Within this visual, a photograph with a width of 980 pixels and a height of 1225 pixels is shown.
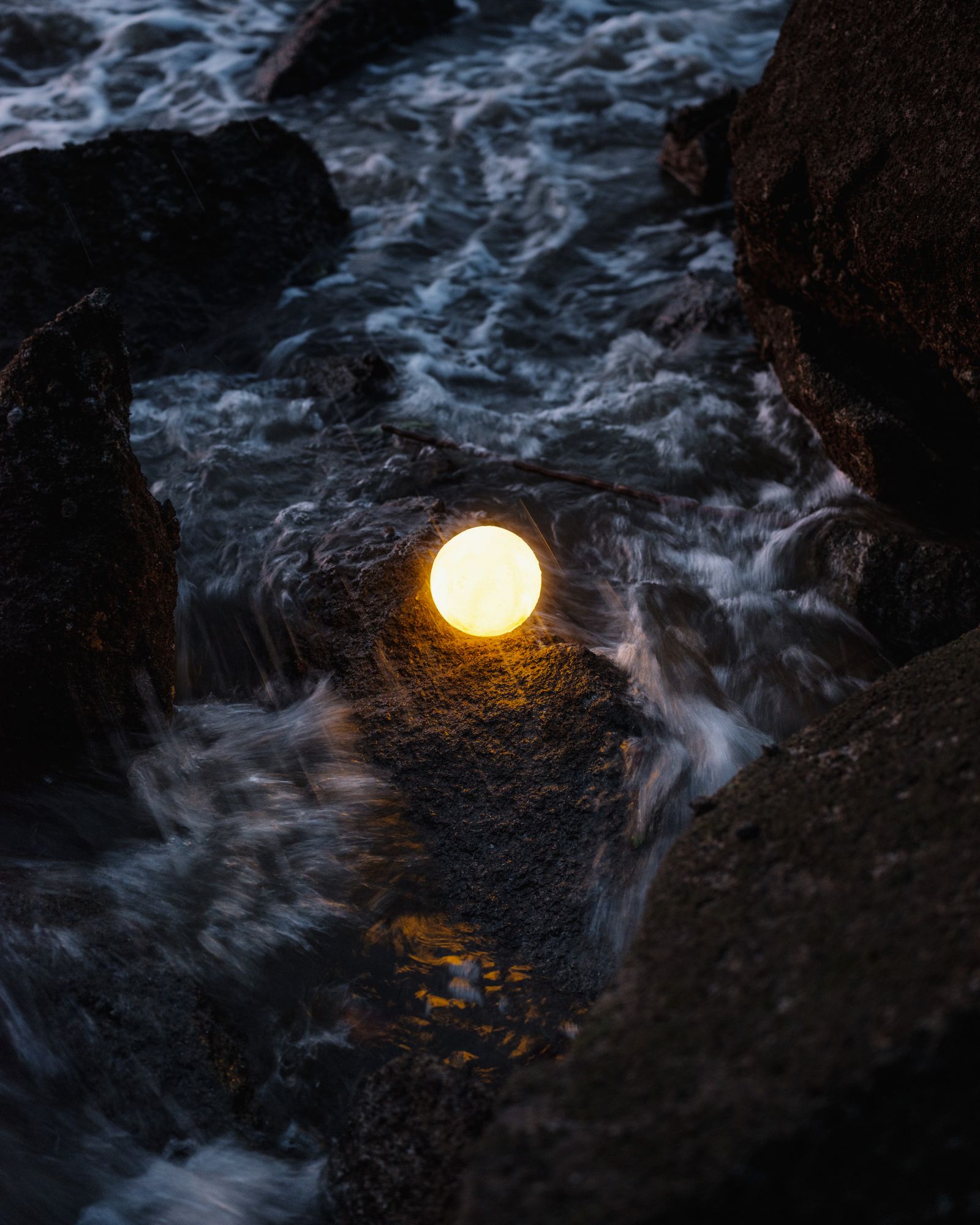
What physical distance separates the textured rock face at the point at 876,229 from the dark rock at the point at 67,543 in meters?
3.07

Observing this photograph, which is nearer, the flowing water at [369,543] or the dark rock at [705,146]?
the flowing water at [369,543]

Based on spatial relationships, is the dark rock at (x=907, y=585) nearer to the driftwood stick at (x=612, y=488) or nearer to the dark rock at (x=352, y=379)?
the driftwood stick at (x=612, y=488)

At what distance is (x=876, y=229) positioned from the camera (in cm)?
370

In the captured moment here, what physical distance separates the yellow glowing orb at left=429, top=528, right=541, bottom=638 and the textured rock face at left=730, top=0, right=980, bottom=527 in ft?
6.16

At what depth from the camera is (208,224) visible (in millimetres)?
6547

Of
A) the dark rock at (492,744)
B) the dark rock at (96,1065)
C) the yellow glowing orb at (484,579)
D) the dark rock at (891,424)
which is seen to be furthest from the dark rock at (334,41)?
the dark rock at (96,1065)

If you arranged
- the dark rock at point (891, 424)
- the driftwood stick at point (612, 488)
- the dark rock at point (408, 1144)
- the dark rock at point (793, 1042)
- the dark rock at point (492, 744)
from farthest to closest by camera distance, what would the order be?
the driftwood stick at point (612, 488), the dark rock at point (891, 424), the dark rock at point (492, 744), the dark rock at point (408, 1144), the dark rock at point (793, 1042)

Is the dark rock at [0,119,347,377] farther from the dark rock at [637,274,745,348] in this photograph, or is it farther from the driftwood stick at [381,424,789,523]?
the dark rock at [637,274,745,348]

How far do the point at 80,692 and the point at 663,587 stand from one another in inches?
103

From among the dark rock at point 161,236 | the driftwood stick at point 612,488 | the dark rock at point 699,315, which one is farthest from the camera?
the dark rock at point 699,315

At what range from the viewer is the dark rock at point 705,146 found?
761cm

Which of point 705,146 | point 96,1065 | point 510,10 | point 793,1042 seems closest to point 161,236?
point 705,146

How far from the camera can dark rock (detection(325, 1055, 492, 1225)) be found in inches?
84.4

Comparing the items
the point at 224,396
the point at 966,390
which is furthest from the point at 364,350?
the point at 966,390
